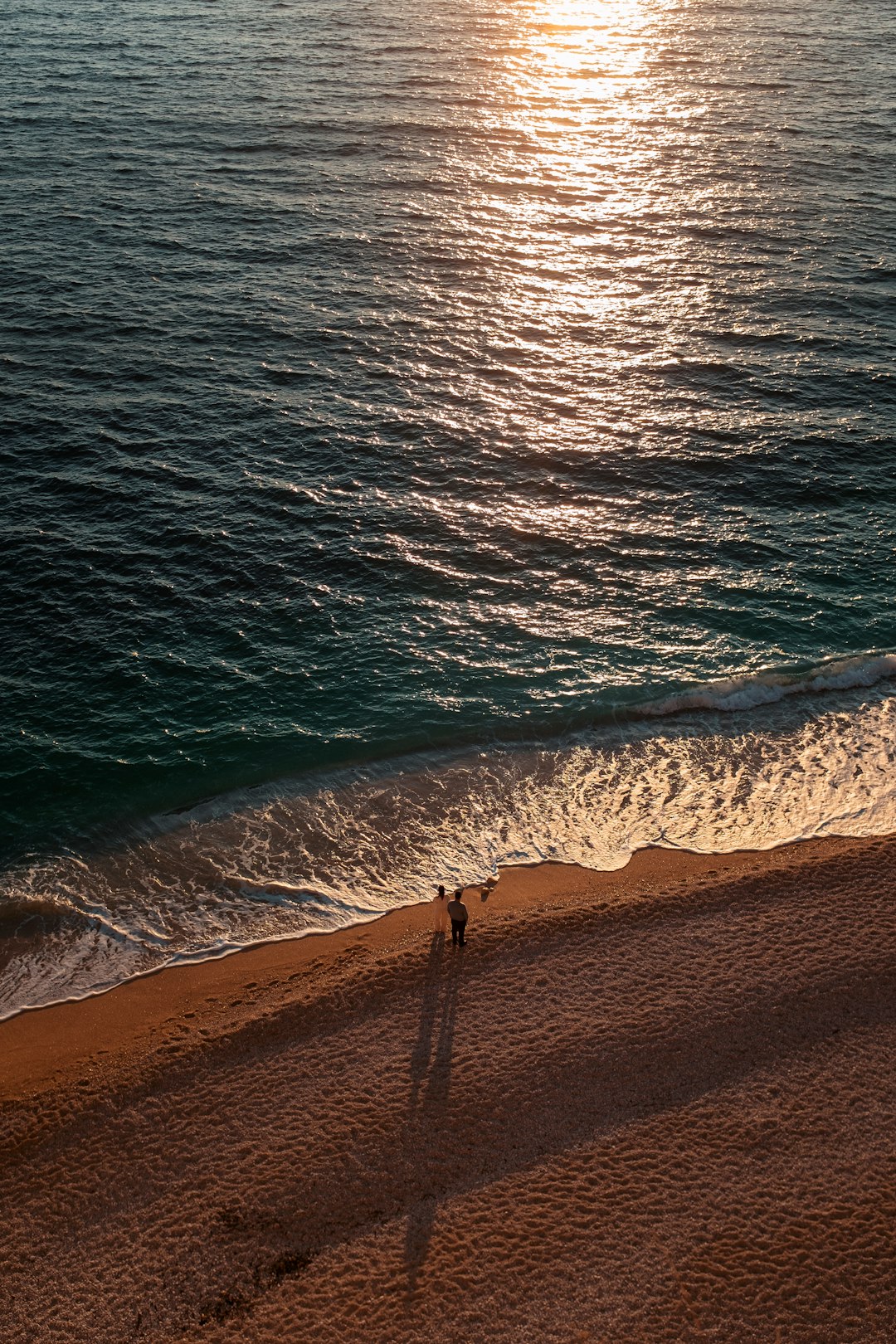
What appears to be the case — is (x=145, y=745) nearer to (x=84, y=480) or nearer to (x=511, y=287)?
(x=84, y=480)

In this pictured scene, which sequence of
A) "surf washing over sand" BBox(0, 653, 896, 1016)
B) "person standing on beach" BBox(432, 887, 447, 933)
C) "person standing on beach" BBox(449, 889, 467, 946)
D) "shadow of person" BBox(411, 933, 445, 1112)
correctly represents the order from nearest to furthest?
"shadow of person" BBox(411, 933, 445, 1112) < "person standing on beach" BBox(449, 889, 467, 946) < "person standing on beach" BBox(432, 887, 447, 933) < "surf washing over sand" BBox(0, 653, 896, 1016)

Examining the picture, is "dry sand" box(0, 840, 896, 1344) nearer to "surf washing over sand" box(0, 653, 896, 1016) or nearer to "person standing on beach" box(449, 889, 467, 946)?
"person standing on beach" box(449, 889, 467, 946)

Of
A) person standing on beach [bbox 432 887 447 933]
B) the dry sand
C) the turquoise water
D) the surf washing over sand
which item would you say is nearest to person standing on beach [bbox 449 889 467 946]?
the dry sand

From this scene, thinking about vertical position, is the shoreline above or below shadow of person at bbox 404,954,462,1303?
above

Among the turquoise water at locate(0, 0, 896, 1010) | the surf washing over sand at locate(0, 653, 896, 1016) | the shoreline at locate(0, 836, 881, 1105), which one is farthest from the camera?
the turquoise water at locate(0, 0, 896, 1010)

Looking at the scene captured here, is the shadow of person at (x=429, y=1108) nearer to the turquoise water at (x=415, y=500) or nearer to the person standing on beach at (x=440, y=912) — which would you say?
the person standing on beach at (x=440, y=912)

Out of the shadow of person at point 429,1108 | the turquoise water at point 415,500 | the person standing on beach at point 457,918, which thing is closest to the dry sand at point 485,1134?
the shadow of person at point 429,1108

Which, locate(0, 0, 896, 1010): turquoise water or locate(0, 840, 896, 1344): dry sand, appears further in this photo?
locate(0, 0, 896, 1010): turquoise water

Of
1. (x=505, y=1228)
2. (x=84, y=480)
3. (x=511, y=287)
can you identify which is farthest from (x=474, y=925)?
(x=511, y=287)
